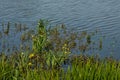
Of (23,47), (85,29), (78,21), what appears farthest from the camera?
(78,21)

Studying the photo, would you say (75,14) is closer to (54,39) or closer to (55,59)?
(54,39)

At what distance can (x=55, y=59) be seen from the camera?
13.2 meters

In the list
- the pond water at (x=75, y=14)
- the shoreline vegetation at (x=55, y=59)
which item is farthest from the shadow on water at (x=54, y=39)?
the pond water at (x=75, y=14)

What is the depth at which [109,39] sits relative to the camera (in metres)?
18.3

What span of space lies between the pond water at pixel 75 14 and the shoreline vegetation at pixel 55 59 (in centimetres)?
101

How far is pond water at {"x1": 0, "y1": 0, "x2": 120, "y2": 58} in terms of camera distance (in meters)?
19.8

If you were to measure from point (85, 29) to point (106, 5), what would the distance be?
7326mm

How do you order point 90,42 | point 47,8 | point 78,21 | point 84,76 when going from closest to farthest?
point 84,76 < point 90,42 < point 78,21 < point 47,8

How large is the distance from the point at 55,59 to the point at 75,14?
11.4 m

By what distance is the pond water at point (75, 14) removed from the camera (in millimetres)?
19847

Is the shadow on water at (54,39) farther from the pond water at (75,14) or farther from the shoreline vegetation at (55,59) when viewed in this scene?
the pond water at (75,14)

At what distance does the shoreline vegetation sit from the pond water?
3.32 feet

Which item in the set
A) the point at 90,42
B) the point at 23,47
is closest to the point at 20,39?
the point at 23,47

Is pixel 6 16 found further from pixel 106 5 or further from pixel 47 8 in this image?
pixel 106 5
